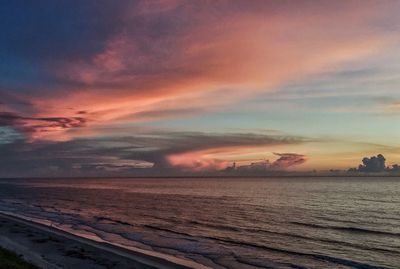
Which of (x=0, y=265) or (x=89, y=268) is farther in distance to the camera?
(x=89, y=268)

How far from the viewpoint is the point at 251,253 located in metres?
33.3

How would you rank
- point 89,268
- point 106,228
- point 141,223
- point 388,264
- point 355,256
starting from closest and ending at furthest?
point 89,268 < point 388,264 < point 355,256 < point 106,228 < point 141,223

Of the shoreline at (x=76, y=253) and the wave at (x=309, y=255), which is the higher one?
the shoreline at (x=76, y=253)

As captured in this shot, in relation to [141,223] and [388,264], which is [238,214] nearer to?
[141,223]

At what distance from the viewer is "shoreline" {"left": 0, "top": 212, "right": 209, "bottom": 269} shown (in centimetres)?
2734

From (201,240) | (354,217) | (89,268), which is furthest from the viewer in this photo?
(354,217)

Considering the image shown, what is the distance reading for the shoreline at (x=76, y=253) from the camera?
27344 millimetres

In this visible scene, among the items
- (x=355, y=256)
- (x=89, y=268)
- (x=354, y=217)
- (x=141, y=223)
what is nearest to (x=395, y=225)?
(x=354, y=217)

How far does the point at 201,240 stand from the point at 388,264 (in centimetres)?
1675

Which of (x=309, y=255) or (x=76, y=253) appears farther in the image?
(x=309, y=255)

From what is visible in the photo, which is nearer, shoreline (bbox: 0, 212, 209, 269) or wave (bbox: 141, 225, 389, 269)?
shoreline (bbox: 0, 212, 209, 269)

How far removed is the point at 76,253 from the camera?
30578mm

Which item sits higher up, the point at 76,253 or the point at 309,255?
the point at 76,253

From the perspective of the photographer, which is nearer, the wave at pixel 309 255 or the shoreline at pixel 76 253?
the shoreline at pixel 76 253
